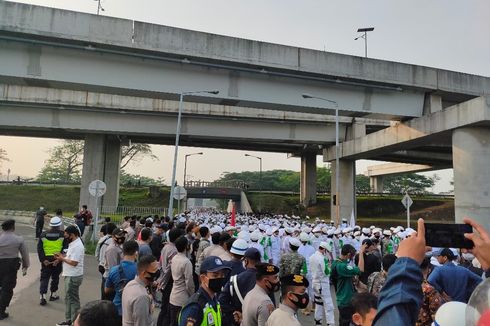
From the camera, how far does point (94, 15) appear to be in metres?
15.2

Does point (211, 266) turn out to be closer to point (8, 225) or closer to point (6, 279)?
point (6, 279)

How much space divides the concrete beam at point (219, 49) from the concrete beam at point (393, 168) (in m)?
38.3

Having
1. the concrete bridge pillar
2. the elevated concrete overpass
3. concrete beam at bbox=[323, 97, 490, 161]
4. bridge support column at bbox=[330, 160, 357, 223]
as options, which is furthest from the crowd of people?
the concrete bridge pillar

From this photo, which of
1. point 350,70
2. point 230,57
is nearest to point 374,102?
point 350,70

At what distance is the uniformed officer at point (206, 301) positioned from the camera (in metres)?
3.42

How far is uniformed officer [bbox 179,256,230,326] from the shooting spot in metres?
3.42

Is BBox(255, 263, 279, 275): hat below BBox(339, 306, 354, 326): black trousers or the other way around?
the other way around

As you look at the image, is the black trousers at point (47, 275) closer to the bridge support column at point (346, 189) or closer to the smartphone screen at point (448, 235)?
the smartphone screen at point (448, 235)

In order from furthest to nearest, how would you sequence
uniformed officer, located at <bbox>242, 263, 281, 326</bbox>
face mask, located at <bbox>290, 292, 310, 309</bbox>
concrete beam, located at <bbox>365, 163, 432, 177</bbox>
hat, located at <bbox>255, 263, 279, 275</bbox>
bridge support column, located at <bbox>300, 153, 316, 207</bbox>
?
concrete beam, located at <bbox>365, 163, 432, 177</bbox>
bridge support column, located at <bbox>300, 153, 316, 207</bbox>
hat, located at <bbox>255, 263, 279, 275</bbox>
uniformed officer, located at <bbox>242, 263, 281, 326</bbox>
face mask, located at <bbox>290, 292, 310, 309</bbox>

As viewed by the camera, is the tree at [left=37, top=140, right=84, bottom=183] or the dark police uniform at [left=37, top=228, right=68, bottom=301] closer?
the dark police uniform at [left=37, top=228, right=68, bottom=301]

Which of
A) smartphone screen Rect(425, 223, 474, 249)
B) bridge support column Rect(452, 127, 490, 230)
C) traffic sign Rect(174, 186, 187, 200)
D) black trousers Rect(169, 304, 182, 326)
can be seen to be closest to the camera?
smartphone screen Rect(425, 223, 474, 249)

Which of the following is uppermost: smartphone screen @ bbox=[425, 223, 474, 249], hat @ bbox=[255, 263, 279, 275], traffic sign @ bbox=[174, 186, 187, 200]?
traffic sign @ bbox=[174, 186, 187, 200]

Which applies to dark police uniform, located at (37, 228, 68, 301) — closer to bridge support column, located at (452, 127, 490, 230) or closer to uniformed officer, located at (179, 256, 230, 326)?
uniformed officer, located at (179, 256, 230, 326)

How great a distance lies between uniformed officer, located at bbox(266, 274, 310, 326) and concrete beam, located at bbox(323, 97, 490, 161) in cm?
1813
